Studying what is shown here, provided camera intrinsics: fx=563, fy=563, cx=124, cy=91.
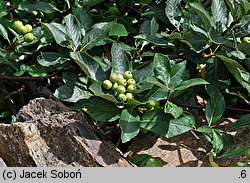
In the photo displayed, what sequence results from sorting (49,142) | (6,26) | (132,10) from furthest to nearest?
1. (132,10)
2. (6,26)
3. (49,142)

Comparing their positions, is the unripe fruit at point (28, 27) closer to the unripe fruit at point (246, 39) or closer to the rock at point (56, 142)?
the rock at point (56, 142)

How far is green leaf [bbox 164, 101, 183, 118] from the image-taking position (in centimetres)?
185

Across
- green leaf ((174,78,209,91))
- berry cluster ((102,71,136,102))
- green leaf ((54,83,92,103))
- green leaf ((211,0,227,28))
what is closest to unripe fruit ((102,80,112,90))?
berry cluster ((102,71,136,102))

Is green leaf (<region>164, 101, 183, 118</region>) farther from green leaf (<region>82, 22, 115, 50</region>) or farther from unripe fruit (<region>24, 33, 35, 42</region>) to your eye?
unripe fruit (<region>24, 33, 35, 42</region>)

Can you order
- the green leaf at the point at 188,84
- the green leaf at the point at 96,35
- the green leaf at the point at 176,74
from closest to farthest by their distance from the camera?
1. the green leaf at the point at 188,84
2. the green leaf at the point at 176,74
3. the green leaf at the point at 96,35

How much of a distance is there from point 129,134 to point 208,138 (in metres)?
0.30

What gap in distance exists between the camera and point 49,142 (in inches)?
76.1

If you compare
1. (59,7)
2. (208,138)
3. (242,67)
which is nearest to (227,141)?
(208,138)

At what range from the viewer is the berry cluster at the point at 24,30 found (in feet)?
7.14

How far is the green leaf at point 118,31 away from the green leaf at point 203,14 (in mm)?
337

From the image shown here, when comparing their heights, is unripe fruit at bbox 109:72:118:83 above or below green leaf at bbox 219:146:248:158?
above

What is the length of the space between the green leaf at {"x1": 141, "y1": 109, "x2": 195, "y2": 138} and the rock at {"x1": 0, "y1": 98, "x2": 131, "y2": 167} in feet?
0.54

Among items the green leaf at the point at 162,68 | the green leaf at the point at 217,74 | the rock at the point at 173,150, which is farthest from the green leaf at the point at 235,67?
the rock at the point at 173,150

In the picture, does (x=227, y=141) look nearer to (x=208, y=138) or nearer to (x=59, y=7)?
(x=208, y=138)
